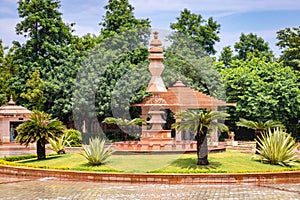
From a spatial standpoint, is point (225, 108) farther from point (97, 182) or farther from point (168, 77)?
point (97, 182)

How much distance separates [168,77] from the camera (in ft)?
119

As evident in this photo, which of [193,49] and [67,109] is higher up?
[193,49]

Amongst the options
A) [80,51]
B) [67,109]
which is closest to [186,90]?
[67,109]

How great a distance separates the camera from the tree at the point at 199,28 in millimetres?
44406

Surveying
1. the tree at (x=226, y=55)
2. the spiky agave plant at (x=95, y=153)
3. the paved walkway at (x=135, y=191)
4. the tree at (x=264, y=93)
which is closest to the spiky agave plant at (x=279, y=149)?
the paved walkway at (x=135, y=191)

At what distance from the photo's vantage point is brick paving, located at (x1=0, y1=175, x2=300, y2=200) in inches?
541

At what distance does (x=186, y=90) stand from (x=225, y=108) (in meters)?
11.6

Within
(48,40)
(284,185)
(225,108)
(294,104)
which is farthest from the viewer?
(48,40)

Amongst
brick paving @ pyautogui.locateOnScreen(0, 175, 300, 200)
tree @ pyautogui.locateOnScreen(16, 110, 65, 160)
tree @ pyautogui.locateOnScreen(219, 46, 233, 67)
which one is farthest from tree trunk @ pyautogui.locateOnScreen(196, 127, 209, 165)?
tree @ pyautogui.locateOnScreen(219, 46, 233, 67)

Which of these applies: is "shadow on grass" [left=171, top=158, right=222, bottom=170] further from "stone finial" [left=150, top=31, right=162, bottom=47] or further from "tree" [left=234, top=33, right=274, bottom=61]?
"tree" [left=234, top=33, right=274, bottom=61]

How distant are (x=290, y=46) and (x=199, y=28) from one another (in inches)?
315

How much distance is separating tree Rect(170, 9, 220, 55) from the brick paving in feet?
96.9

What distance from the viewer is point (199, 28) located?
4475 centimetres

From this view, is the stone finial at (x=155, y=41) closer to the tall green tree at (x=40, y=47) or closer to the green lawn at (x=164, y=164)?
the green lawn at (x=164, y=164)
